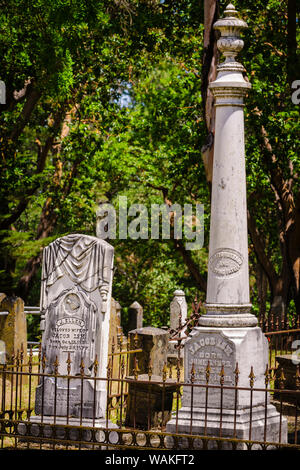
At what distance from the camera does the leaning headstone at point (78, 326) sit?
31.8ft

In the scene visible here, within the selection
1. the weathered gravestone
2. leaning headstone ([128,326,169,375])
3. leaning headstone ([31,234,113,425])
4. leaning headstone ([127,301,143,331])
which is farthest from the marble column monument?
leaning headstone ([127,301,143,331])

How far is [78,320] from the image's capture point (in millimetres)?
9781

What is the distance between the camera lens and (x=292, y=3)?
58.9ft

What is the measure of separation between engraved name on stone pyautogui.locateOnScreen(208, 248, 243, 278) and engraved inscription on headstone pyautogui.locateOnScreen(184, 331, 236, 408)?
73 centimetres

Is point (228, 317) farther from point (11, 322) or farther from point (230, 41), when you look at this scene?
point (11, 322)

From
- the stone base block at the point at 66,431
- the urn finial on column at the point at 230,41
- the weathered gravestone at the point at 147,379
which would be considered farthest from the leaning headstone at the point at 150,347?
the urn finial on column at the point at 230,41

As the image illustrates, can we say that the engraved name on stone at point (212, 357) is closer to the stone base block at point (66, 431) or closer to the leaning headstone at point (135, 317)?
the stone base block at point (66, 431)

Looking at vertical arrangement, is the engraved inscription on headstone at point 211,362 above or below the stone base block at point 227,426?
above

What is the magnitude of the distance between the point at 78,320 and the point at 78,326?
0.26 feet

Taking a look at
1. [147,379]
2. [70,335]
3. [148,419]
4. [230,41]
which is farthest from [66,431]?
[230,41]

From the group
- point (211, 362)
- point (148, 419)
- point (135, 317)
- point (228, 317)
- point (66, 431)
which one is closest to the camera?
point (148, 419)

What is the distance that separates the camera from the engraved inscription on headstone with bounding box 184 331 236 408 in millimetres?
8914

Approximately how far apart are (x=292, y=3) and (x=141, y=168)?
396 inches
